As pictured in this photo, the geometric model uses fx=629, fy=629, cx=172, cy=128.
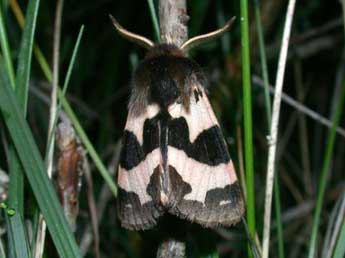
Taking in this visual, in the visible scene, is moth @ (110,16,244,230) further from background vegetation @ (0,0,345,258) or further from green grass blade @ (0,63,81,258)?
background vegetation @ (0,0,345,258)

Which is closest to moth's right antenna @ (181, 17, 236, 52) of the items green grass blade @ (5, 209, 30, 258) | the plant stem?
the plant stem

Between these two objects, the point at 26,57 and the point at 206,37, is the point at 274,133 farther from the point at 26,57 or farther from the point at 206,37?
the point at 26,57

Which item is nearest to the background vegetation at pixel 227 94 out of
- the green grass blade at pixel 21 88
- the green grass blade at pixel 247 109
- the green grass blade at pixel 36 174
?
the green grass blade at pixel 21 88

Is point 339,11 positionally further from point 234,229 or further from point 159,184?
point 159,184

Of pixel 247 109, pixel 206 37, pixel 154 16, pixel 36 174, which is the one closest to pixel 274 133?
pixel 247 109

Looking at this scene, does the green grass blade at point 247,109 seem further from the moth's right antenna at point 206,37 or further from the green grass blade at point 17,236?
the green grass blade at point 17,236
